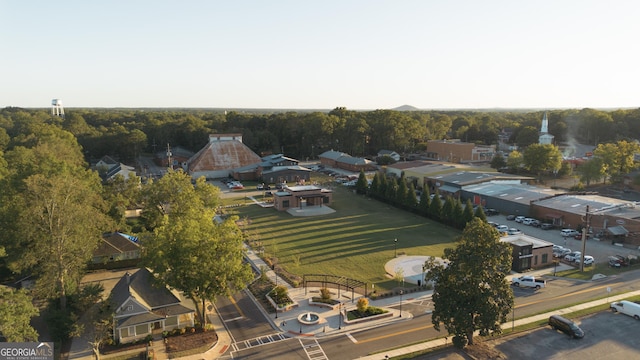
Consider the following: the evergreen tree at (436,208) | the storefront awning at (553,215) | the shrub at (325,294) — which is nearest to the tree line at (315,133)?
the evergreen tree at (436,208)

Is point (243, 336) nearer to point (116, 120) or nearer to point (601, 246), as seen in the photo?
point (601, 246)

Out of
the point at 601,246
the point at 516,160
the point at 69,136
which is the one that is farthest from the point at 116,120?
the point at 601,246

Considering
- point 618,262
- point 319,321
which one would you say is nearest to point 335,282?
point 319,321

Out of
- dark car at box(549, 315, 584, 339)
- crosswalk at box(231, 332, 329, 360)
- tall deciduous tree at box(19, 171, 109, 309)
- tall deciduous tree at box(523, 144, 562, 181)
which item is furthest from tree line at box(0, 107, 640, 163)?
crosswalk at box(231, 332, 329, 360)

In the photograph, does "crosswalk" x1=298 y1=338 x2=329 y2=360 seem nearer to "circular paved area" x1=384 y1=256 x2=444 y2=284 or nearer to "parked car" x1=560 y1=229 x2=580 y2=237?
"circular paved area" x1=384 y1=256 x2=444 y2=284

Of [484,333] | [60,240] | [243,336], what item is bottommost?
[243,336]

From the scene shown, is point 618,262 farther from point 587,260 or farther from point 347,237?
point 347,237
